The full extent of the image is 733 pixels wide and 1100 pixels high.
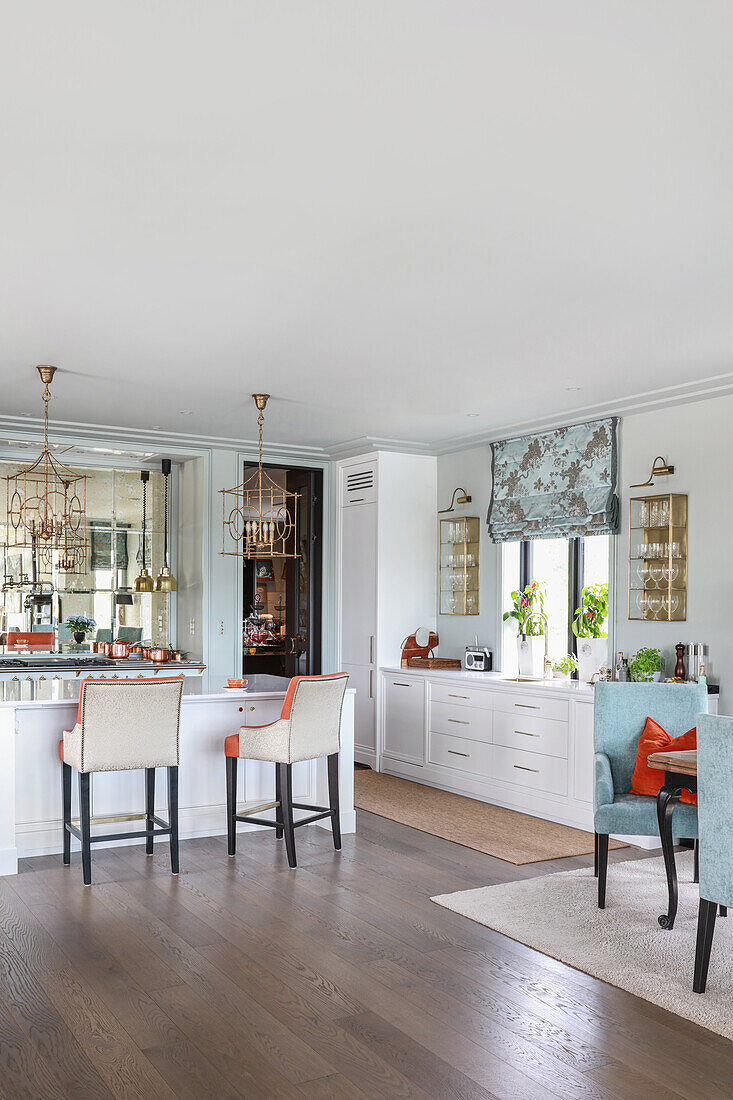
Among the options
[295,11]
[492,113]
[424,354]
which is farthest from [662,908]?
[295,11]

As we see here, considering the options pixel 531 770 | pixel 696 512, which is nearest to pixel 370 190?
pixel 696 512

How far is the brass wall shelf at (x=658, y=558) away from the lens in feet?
19.0

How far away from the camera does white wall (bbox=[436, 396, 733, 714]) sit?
5527 mm

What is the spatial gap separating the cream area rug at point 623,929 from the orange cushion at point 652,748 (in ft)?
1.67

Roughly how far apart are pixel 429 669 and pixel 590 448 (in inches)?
84.5

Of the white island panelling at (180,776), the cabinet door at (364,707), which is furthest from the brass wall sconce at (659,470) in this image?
the cabinet door at (364,707)

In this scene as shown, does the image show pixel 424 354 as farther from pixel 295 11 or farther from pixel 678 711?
pixel 295 11

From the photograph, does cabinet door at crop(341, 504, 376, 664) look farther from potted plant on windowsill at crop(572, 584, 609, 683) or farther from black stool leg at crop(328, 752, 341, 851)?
black stool leg at crop(328, 752, 341, 851)

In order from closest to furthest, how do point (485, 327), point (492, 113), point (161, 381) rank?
1. point (492, 113)
2. point (485, 327)
3. point (161, 381)

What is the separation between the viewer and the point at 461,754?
677 centimetres

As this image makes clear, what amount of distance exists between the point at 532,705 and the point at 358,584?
91.1 inches

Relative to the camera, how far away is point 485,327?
4.49 meters

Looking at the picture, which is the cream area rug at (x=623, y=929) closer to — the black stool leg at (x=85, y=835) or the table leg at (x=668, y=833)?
the table leg at (x=668, y=833)

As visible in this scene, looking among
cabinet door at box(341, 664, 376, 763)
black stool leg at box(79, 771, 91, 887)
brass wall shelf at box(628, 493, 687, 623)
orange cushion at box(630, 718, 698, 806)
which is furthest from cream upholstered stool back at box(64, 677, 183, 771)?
cabinet door at box(341, 664, 376, 763)
